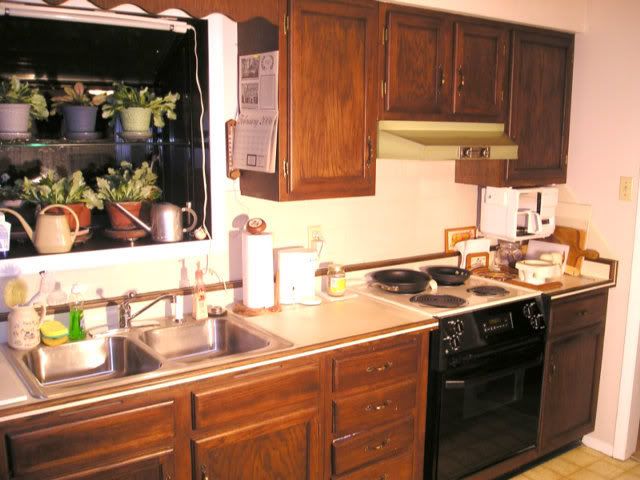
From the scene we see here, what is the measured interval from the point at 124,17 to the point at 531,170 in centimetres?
215

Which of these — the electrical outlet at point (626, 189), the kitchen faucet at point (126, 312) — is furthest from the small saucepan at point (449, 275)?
the kitchen faucet at point (126, 312)

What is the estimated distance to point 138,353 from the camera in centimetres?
231

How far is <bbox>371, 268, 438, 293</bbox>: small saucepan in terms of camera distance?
9.95 ft

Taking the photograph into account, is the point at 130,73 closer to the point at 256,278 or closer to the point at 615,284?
the point at 256,278

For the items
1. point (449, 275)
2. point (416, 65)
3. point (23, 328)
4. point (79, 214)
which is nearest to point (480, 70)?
point (416, 65)

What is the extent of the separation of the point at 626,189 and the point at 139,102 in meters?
2.48

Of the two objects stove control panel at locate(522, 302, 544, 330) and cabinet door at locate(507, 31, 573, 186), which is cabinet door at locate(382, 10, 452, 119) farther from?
stove control panel at locate(522, 302, 544, 330)

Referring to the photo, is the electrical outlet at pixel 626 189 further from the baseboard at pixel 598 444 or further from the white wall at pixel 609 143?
the baseboard at pixel 598 444

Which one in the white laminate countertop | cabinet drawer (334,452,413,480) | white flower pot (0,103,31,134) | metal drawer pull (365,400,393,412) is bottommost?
cabinet drawer (334,452,413,480)

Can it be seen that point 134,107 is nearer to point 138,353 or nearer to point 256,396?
point 138,353

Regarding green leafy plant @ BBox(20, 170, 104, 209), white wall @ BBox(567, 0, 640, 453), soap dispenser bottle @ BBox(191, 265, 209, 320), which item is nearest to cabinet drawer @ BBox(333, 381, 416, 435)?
soap dispenser bottle @ BBox(191, 265, 209, 320)

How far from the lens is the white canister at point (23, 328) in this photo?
7.21ft

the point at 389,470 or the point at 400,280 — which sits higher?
the point at 400,280

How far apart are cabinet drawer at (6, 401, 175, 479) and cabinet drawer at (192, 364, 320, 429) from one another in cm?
12
